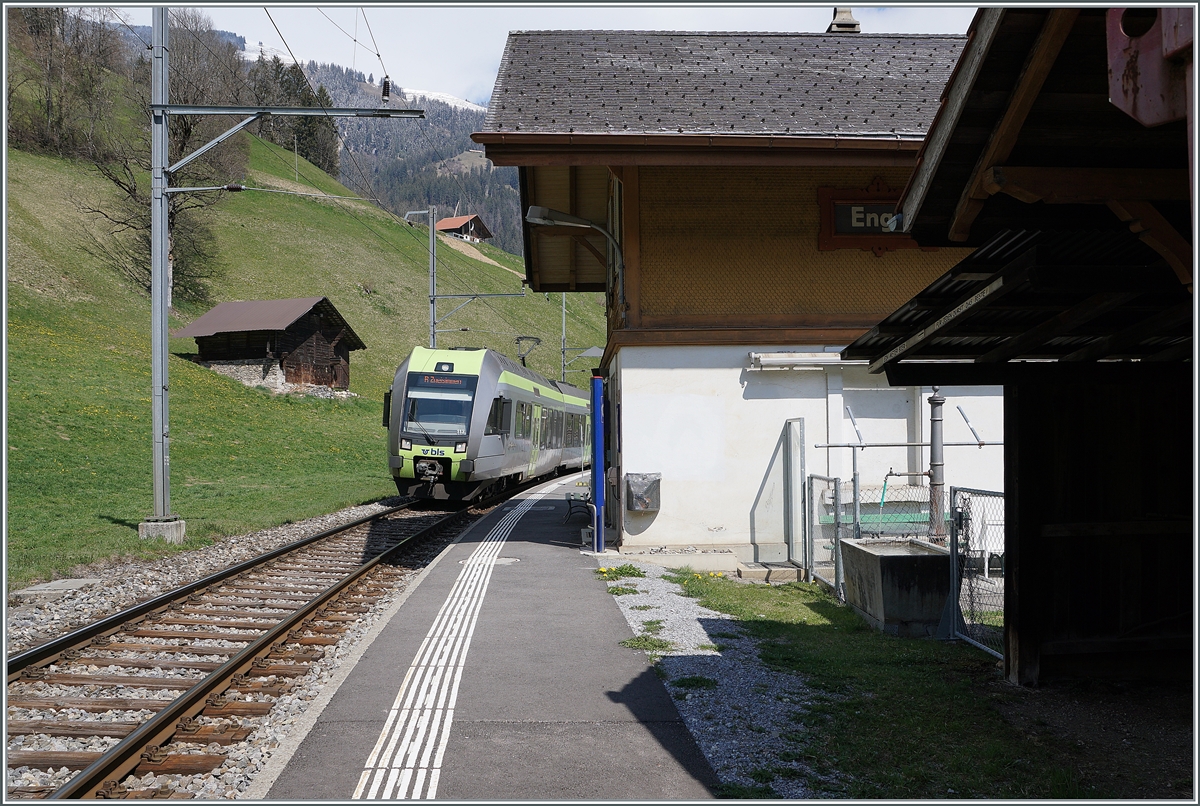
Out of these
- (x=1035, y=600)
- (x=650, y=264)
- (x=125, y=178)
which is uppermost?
(x=125, y=178)

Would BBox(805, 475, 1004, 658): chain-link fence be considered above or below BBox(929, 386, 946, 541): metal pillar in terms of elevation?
below

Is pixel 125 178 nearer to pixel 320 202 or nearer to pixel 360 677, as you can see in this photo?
pixel 320 202

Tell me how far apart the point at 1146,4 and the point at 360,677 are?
241 inches

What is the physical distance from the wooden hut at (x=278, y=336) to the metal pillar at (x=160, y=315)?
27.9 m

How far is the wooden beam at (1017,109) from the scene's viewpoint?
13.6 feet

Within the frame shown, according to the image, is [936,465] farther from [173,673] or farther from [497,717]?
[173,673]

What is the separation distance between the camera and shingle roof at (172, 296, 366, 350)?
136 feet

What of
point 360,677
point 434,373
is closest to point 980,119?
point 360,677

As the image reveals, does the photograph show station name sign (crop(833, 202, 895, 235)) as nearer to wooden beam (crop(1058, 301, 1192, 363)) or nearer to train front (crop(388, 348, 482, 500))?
wooden beam (crop(1058, 301, 1192, 363))

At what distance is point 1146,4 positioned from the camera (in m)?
3.07

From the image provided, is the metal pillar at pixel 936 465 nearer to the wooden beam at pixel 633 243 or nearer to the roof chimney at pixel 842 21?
the wooden beam at pixel 633 243

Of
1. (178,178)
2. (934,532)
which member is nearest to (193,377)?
(178,178)

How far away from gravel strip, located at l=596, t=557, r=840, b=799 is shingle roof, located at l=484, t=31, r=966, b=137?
6.76 m

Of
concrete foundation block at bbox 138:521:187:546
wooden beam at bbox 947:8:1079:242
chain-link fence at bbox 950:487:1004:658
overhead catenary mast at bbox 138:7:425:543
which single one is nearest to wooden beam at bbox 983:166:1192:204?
wooden beam at bbox 947:8:1079:242
